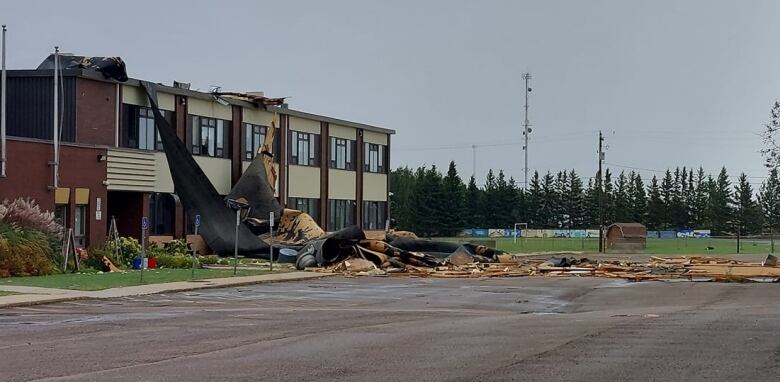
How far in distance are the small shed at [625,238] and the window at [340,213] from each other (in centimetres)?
1882

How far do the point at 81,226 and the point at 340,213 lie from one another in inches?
1005

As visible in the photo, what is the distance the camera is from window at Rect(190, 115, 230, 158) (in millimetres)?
51844

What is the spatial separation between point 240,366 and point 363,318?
26.1ft

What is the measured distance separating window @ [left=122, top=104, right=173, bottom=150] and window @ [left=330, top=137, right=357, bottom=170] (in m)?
16.6

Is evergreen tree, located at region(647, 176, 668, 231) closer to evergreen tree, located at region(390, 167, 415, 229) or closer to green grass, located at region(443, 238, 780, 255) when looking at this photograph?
evergreen tree, located at region(390, 167, 415, 229)

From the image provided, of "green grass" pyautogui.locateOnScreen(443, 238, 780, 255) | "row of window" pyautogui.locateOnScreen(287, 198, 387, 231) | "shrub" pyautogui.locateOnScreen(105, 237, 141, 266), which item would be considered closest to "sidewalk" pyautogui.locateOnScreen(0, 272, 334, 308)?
"shrub" pyautogui.locateOnScreen(105, 237, 141, 266)

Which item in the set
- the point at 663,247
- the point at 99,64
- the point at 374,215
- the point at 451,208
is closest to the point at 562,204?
the point at 451,208

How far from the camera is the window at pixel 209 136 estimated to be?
5184 centimetres

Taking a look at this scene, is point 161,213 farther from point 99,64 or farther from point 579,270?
point 579,270

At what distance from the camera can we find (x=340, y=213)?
6512 centimetres

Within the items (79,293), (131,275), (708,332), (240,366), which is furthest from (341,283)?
(240,366)

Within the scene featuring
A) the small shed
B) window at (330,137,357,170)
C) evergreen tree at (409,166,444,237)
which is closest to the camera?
window at (330,137,357,170)

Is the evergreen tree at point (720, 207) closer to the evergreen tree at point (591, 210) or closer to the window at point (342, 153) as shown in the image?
the evergreen tree at point (591, 210)

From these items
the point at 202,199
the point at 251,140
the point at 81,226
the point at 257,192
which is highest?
the point at 251,140
